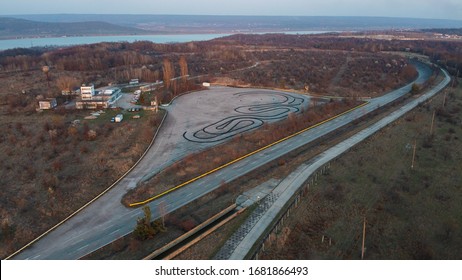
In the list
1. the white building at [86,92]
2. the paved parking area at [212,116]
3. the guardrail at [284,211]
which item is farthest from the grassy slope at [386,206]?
the white building at [86,92]

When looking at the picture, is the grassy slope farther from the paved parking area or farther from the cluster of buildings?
the cluster of buildings

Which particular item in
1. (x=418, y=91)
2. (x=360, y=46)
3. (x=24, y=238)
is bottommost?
(x=24, y=238)

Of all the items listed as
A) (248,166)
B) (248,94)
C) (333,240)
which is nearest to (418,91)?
(248,94)

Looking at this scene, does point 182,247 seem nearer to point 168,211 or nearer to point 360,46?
point 168,211

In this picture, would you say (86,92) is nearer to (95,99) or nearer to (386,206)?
(95,99)

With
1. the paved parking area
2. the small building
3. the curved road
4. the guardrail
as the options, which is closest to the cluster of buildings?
the small building
